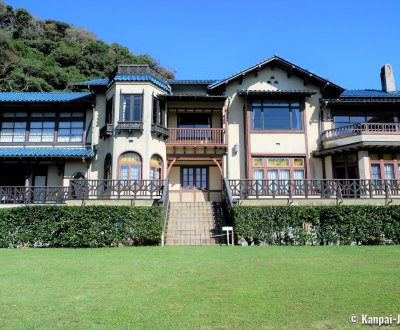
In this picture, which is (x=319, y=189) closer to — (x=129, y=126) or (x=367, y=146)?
(x=367, y=146)

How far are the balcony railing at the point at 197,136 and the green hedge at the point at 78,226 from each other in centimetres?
785

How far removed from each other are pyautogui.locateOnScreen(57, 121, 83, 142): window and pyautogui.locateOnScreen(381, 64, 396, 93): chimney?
21.3 metres

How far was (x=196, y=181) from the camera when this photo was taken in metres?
23.2

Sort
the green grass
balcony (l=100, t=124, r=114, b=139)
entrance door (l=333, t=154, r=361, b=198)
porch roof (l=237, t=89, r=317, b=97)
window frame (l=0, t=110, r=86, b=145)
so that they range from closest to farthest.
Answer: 1. the green grass
2. balcony (l=100, t=124, r=114, b=139)
3. entrance door (l=333, t=154, r=361, b=198)
4. porch roof (l=237, t=89, r=317, b=97)
5. window frame (l=0, t=110, r=86, b=145)

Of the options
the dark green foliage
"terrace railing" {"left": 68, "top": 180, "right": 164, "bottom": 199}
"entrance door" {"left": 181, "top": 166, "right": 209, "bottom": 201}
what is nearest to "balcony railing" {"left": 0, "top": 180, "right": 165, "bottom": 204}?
"terrace railing" {"left": 68, "top": 180, "right": 164, "bottom": 199}

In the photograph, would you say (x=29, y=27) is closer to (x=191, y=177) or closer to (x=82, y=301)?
(x=191, y=177)

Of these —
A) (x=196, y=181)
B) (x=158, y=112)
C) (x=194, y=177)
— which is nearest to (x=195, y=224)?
(x=196, y=181)

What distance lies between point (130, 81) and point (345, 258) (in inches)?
614

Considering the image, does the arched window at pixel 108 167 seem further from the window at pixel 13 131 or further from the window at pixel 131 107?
the window at pixel 13 131

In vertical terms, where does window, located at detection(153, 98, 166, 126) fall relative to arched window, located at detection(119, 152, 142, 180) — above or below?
above

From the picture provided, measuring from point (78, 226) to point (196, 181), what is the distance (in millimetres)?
9779

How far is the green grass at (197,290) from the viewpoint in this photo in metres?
5.41

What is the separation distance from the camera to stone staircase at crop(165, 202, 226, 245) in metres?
15.7

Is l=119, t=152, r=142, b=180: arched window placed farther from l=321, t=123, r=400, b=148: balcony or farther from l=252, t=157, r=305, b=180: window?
l=321, t=123, r=400, b=148: balcony
